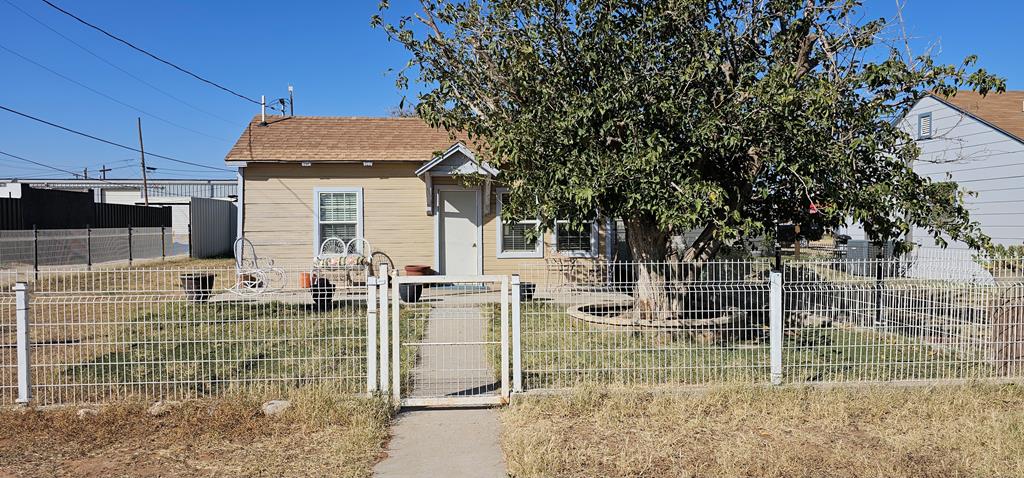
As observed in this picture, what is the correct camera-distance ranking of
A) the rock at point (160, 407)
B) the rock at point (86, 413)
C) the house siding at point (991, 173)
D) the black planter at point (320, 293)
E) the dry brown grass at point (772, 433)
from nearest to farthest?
the dry brown grass at point (772, 433), the rock at point (86, 413), the rock at point (160, 407), the black planter at point (320, 293), the house siding at point (991, 173)

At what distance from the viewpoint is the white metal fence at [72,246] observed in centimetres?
1554

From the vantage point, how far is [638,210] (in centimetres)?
795

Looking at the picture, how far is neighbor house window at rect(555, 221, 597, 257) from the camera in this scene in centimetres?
1445

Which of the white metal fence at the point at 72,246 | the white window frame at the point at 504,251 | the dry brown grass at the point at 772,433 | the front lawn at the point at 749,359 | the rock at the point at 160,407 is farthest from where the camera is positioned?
the white metal fence at the point at 72,246

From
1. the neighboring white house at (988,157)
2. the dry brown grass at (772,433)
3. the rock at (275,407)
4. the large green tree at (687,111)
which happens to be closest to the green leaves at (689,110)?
the large green tree at (687,111)

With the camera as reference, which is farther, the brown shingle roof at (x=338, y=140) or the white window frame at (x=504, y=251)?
the white window frame at (x=504, y=251)

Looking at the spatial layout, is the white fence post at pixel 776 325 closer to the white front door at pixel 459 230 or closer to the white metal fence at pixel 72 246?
the white front door at pixel 459 230

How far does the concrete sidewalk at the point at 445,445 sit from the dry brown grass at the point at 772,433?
157mm

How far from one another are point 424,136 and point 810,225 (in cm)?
846

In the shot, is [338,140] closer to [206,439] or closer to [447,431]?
[206,439]

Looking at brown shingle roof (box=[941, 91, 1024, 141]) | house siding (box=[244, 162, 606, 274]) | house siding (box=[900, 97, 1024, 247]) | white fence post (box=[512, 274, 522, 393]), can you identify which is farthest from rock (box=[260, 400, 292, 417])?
brown shingle roof (box=[941, 91, 1024, 141])

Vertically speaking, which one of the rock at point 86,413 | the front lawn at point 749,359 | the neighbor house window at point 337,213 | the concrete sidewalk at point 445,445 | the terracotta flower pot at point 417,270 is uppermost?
the neighbor house window at point 337,213

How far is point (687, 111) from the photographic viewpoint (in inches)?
295

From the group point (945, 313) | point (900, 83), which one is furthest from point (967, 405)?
point (900, 83)
